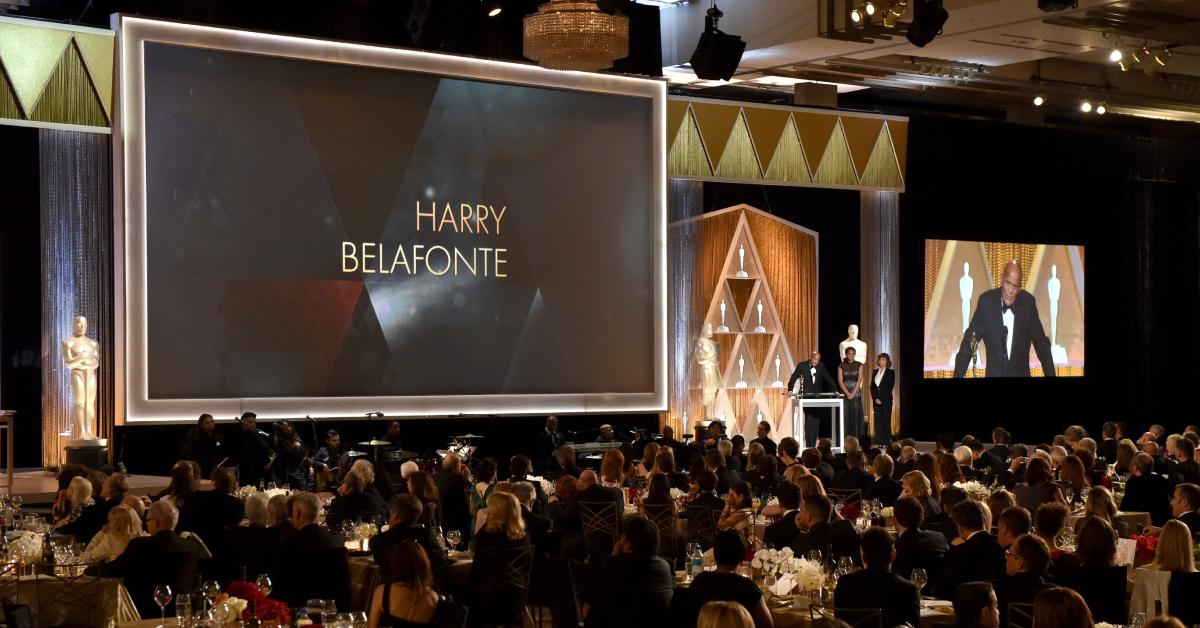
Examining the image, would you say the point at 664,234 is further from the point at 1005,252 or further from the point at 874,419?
the point at 1005,252

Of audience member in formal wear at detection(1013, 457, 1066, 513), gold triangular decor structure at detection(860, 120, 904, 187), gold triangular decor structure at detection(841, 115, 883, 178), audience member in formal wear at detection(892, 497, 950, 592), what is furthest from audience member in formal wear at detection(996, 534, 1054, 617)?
gold triangular decor structure at detection(860, 120, 904, 187)

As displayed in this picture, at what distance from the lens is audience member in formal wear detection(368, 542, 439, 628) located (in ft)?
18.4

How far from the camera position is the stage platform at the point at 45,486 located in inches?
487

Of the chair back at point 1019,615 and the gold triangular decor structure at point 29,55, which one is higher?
the gold triangular decor structure at point 29,55

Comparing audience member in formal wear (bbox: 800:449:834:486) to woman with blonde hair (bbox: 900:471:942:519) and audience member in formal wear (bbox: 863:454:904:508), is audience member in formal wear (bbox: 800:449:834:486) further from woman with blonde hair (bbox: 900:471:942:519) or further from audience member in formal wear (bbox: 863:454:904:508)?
woman with blonde hair (bbox: 900:471:942:519)

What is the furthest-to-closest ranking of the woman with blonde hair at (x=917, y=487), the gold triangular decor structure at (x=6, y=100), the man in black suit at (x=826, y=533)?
the gold triangular decor structure at (x=6, y=100) → the woman with blonde hair at (x=917, y=487) → the man in black suit at (x=826, y=533)

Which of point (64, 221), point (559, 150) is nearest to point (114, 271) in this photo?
point (64, 221)

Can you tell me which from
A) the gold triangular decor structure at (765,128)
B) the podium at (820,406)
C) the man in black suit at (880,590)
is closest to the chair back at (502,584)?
the man in black suit at (880,590)

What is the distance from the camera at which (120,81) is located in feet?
46.1

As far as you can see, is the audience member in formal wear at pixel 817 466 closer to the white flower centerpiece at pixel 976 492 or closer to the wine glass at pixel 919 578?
the white flower centerpiece at pixel 976 492

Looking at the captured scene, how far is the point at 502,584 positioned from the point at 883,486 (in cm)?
361

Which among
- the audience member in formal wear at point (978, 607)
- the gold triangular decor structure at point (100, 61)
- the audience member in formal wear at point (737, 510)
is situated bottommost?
the audience member in formal wear at point (737, 510)

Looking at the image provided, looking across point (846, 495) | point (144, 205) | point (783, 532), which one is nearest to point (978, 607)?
point (783, 532)

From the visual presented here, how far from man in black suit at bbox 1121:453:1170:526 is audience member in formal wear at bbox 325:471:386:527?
17.2 feet
